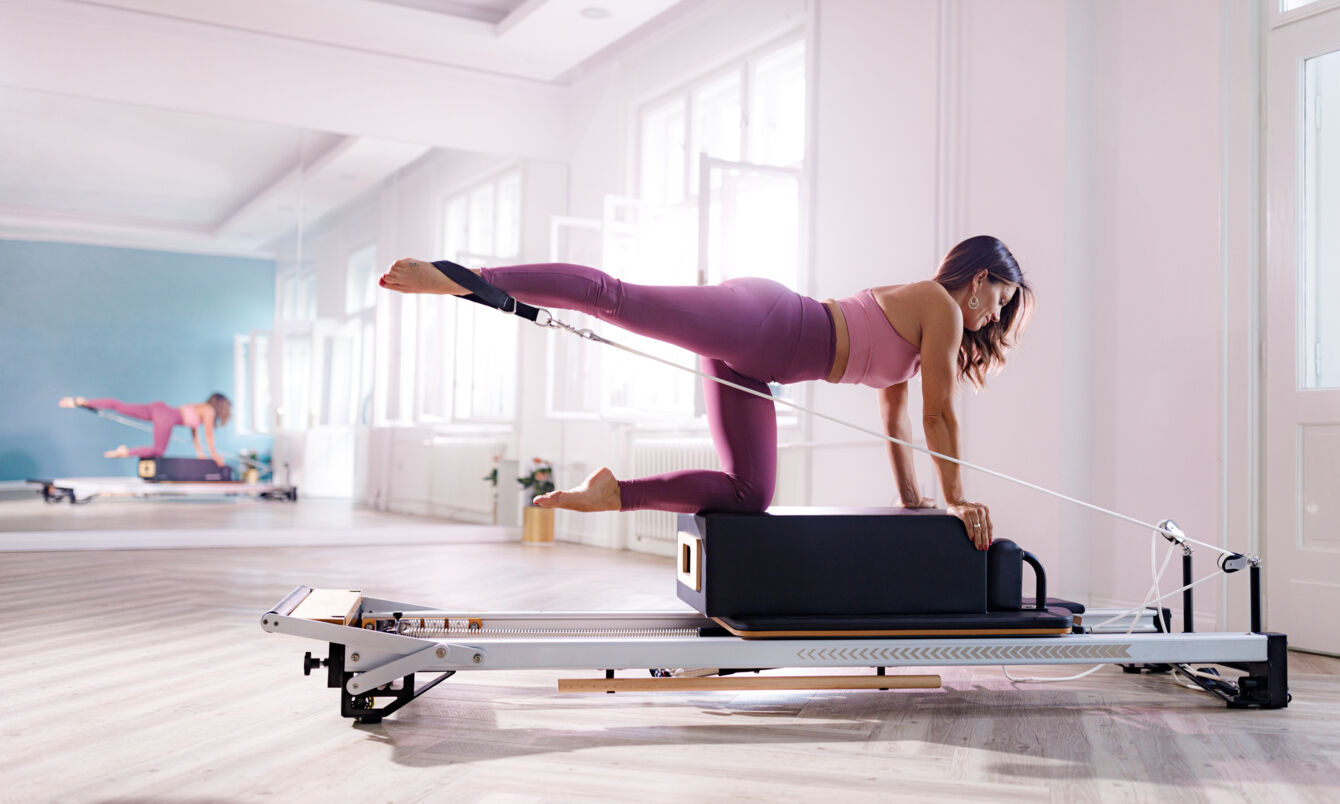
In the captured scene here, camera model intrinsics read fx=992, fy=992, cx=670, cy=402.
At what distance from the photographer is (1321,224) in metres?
3.27

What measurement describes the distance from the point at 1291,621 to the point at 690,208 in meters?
3.70

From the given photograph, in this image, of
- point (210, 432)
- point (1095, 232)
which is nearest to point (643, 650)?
point (1095, 232)

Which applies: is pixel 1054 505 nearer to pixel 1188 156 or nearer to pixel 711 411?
pixel 1188 156

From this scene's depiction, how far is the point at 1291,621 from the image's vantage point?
10.7 feet

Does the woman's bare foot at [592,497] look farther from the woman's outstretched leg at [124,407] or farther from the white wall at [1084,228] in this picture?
the woman's outstretched leg at [124,407]

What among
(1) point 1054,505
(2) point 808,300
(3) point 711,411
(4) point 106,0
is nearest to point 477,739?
(3) point 711,411

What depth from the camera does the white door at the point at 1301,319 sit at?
3.20 meters

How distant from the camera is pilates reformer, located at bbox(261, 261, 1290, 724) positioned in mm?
2113

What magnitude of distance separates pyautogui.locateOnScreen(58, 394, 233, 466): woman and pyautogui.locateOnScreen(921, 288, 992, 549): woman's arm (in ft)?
17.7

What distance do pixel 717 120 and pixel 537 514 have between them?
9.61 feet

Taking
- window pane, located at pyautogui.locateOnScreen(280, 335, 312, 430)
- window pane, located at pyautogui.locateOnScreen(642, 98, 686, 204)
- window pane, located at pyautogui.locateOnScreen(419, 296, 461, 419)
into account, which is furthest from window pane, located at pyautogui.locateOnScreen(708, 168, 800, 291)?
window pane, located at pyautogui.locateOnScreen(280, 335, 312, 430)

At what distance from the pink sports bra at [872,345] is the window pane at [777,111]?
329 centimetres

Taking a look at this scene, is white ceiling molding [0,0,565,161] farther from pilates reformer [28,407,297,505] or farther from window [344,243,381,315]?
pilates reformer [28,407,297,505]

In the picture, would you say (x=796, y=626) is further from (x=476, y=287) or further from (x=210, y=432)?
(x=210, y=432)
